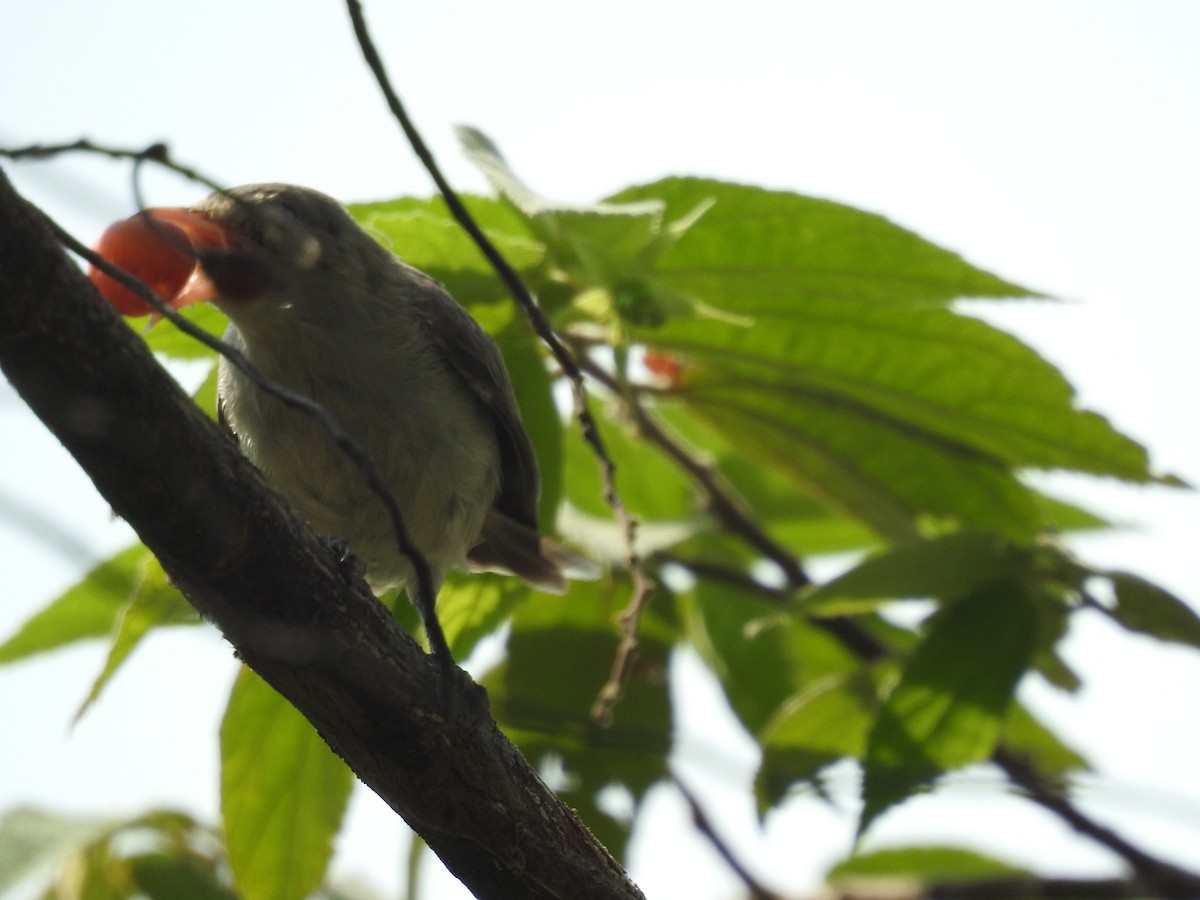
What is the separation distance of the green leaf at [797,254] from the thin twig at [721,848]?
1.29 metres

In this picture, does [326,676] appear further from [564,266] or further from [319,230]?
[319,230]

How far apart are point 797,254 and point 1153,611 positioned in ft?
3.81

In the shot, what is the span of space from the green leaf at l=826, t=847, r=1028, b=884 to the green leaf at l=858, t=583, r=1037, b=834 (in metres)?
1.10

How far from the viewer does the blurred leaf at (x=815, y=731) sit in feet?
11.3

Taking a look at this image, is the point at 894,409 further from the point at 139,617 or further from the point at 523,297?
the point at 139,617

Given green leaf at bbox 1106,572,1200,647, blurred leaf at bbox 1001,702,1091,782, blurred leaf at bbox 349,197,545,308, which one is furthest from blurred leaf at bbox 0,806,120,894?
blurred leaf at bbox 1001,702,1091,782

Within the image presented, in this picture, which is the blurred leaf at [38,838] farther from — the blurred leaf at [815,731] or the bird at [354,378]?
the blurred leaf at [815,731]

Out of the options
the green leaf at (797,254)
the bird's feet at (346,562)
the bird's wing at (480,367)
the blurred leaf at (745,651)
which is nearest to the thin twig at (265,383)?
the bird's feet at (346,562)

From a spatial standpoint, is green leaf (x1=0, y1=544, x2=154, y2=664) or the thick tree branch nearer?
the thick tree branch

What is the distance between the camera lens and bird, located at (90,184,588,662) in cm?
328

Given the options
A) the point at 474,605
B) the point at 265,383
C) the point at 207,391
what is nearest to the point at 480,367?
the point at 474,605

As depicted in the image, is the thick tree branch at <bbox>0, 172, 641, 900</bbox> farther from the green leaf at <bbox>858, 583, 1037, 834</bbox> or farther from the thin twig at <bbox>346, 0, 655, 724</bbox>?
the green leaf at <bbox>858, 583, 1037, 834</bbox>

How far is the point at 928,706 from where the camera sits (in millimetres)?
3199

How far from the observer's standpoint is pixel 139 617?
113 inches
